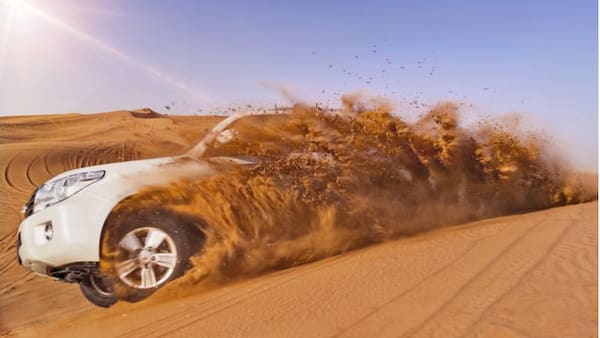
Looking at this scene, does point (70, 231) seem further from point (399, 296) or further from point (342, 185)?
point (342, 185)

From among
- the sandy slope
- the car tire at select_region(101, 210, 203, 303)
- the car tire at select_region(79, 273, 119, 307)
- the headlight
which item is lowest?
the sandy slope

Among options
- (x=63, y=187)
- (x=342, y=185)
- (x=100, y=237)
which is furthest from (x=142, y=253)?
(x=342, y=185)

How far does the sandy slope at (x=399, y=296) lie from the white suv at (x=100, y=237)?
21 cm

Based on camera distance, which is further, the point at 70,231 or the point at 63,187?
the point at 63,187

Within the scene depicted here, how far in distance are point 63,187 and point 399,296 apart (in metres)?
3.09

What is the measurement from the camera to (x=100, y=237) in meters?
4.49

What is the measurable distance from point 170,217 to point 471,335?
2850mm

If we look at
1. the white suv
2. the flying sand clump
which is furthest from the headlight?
the flying sand clump

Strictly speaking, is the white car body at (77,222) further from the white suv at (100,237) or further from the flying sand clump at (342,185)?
the flying sand clump at (342,185)

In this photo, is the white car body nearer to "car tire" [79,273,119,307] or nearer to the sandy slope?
"car tire" [79,273,119,307]

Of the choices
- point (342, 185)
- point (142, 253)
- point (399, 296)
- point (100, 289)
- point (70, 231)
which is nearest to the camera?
point (399, 296)

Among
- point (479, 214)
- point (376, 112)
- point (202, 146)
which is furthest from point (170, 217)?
point (479, 214)

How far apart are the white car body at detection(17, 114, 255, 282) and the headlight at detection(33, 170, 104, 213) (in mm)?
51

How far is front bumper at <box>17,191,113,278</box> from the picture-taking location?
4.43 metres
